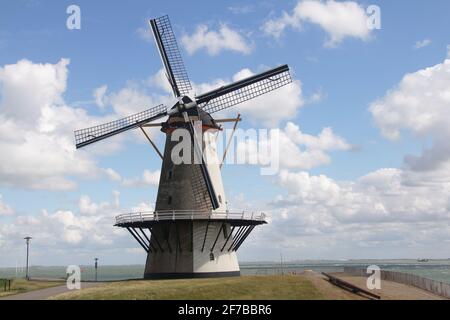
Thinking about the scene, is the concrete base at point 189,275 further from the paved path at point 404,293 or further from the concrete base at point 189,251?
the paved path at point 404,293

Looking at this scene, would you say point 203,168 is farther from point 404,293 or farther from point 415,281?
point 415,281

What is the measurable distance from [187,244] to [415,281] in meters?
17.2

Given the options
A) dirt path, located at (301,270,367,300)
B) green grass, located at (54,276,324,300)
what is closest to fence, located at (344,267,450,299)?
dirt path, located at (301,270,367,300)

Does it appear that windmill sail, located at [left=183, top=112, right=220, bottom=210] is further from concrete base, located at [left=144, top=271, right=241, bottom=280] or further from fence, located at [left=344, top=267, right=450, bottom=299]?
fence, located at [left=344, top=267, right=450, bottom=299]

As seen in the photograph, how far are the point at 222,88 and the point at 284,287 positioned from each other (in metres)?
17.8

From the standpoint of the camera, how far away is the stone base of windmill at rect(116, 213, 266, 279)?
139 ft

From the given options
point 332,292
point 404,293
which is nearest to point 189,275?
point 332,292

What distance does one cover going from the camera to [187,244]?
42719 mm

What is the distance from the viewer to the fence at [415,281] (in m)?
35.7

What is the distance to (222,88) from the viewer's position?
45.5m

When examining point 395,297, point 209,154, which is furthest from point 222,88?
point 395,297
